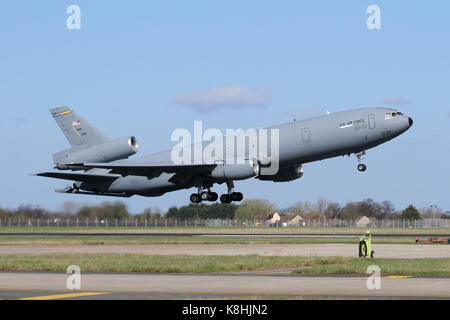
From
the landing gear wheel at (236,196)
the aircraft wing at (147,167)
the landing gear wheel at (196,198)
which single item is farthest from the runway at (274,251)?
the landing gear wheel at (196,198)

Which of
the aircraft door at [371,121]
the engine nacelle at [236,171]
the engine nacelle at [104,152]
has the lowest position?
the engine nacelle at [236,171]

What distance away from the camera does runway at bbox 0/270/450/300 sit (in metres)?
21.4

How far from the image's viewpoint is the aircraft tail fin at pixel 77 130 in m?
66.5

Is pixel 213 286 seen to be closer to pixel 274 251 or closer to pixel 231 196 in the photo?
pixel 274 251

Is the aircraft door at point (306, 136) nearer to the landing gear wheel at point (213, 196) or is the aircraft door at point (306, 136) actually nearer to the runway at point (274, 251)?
the runway at point (274, 251)

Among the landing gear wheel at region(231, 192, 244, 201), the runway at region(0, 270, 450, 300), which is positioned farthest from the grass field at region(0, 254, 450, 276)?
the landing gear wheel at region(231, 192, 244, 201)

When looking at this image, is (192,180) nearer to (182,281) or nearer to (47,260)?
(47,260)

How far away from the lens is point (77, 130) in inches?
2643

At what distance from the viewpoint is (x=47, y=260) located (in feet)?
120

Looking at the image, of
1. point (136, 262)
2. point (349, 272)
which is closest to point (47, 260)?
point (136, 262)

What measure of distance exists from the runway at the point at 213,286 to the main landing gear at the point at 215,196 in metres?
29.7

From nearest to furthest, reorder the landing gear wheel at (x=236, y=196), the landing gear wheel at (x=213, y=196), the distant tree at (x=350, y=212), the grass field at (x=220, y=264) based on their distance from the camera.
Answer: the grass field at (x=220, y=264) < the landing gear wheel at (x=236, y=196) < the landing gear wheel at (x=213, y=196) < the distant tree at (x=350, y=212)

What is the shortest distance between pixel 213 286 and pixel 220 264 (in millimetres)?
9333
